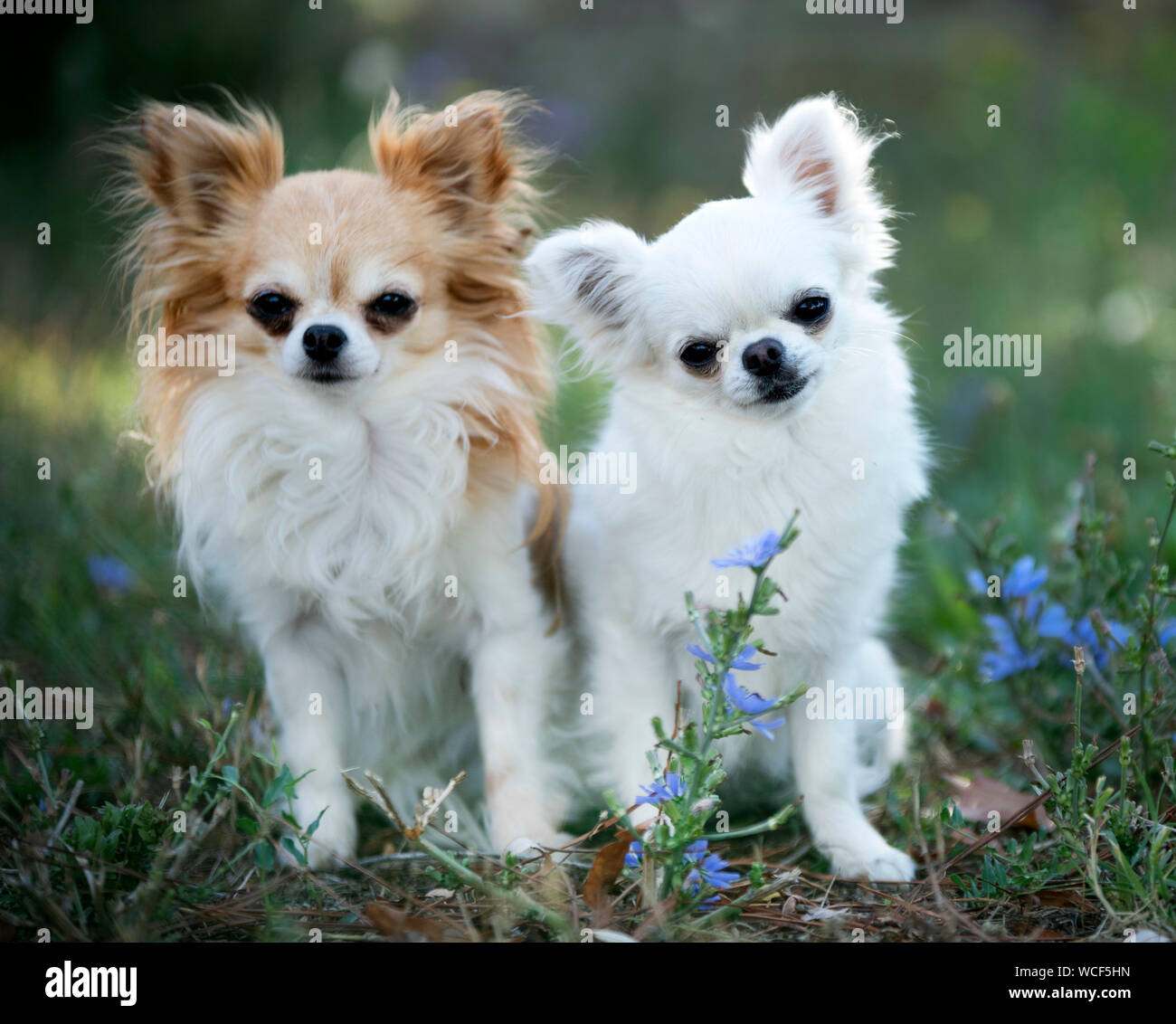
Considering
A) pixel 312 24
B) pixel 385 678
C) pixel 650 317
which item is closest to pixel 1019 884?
pixel 650 317

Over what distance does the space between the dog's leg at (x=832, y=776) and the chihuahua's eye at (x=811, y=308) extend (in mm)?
787

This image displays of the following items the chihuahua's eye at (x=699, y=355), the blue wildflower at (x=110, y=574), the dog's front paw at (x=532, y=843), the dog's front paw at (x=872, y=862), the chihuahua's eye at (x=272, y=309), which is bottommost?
the dog's front paw at (x=872, y=862)

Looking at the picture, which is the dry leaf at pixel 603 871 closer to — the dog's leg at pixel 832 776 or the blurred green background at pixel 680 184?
the dog's leg at pixel 832 776

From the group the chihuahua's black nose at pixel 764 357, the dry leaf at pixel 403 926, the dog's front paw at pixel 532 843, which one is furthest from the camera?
the dog's front paw at pixel 532 843

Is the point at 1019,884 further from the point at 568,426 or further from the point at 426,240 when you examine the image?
the point at 568,426

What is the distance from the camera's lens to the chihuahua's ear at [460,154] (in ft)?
8.29

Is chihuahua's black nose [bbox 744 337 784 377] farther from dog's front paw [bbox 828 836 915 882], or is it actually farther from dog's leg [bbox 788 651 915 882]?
dog's front paw [bbox 828 836 915 882]

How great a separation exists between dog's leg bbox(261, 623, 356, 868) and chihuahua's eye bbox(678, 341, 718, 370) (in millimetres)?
1081

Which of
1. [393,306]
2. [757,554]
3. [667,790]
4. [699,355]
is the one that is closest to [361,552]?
[393,306]

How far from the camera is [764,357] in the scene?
210 centimetres

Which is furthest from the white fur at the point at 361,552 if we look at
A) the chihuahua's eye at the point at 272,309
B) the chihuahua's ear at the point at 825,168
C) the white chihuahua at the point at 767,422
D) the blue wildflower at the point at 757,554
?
the blue wildflower at the point at 757,554

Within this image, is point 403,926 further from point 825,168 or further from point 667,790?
point 825,168

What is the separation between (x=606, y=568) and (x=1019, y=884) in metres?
1.06

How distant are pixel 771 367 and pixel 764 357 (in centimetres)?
2
